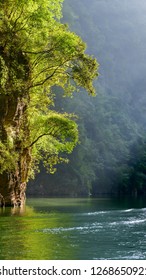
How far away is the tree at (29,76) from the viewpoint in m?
30.0

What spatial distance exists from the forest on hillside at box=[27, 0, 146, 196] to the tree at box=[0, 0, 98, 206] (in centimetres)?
4906

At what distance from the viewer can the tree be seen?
30.0 metres

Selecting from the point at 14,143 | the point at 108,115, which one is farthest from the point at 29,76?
the point at 108,115

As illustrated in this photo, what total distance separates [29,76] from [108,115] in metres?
84.9

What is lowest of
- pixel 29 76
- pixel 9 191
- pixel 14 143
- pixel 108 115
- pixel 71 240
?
pixel 71 240

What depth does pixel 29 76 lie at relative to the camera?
111ft

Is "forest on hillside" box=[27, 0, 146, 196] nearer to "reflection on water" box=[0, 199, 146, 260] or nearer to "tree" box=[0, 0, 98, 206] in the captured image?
"tree" box=[0, 0, 98, 206]

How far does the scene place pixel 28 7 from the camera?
2941cm

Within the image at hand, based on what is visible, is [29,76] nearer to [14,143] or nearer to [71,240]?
[14,143]

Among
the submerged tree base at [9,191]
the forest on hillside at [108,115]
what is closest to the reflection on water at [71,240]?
the submerged tree base at [9,191]

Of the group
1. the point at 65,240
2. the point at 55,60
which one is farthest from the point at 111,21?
the point at 65,240

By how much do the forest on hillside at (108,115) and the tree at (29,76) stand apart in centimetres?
4906

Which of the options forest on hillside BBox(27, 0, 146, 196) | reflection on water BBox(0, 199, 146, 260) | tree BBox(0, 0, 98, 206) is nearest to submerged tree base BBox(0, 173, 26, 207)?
tree BBox(0, 0, 98, 206)
